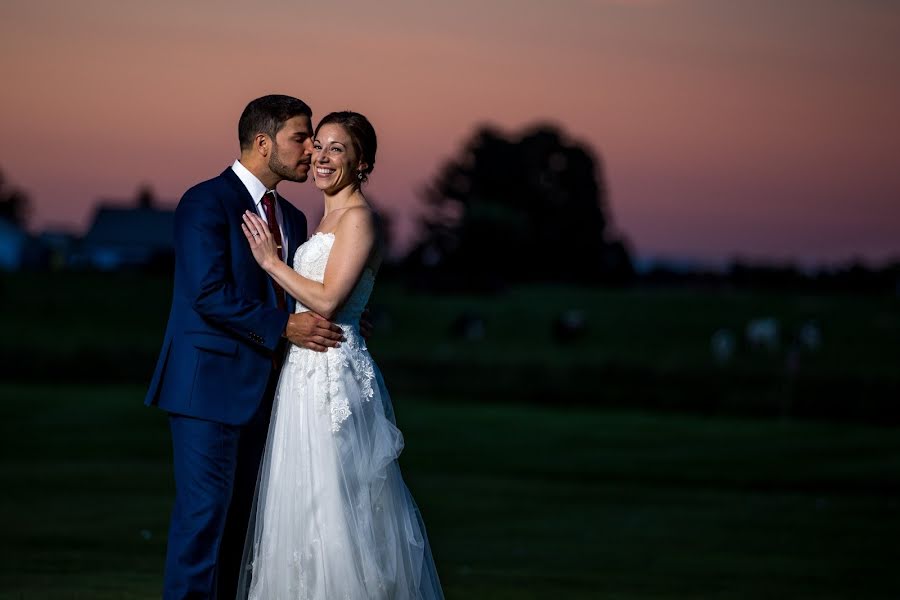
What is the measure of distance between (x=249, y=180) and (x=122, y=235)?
364ft

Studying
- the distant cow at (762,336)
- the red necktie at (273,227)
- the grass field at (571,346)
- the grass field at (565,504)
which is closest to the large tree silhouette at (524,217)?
the grass field at (571,346)

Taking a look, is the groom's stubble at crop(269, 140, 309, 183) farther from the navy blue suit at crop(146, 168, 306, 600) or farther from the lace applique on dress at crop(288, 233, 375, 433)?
the lace applique on dress at crop(288, 233, 375, 433)

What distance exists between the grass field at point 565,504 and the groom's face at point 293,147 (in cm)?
307

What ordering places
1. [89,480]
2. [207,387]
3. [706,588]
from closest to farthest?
[207,387] → [706,588] → [89,480]

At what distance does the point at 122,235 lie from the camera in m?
114

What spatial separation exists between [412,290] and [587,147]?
22.5 metres

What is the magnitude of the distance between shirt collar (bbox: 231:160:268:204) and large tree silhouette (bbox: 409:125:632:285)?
81.2 metres

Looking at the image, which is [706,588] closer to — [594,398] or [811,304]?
[594,398]

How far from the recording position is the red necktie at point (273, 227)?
6.54 m

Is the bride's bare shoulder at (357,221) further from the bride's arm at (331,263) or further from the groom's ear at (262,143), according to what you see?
the groom's ear at (262,143)

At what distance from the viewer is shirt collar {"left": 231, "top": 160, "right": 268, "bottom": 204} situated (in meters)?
6.50

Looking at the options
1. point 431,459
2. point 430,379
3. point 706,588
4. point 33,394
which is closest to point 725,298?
point 430,379

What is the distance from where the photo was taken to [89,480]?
16.9 m

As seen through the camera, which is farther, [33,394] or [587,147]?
[587,147]
